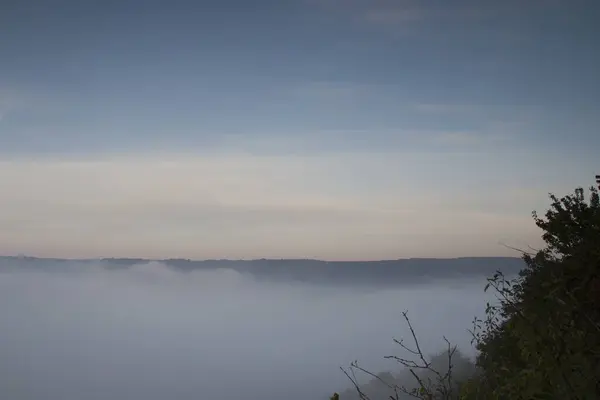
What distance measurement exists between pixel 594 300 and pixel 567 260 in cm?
62

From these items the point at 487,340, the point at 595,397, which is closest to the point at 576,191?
the point at 595,397

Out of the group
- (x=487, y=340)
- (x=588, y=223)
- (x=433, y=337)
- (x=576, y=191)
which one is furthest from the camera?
(x=433, y=337)

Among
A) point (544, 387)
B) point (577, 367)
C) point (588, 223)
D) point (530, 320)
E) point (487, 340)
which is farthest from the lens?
point (487, 340)

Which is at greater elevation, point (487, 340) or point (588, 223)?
point (588, 223)

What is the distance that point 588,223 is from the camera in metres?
5.83

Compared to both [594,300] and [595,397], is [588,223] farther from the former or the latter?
[595,397]

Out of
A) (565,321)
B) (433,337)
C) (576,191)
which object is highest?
(576,191)

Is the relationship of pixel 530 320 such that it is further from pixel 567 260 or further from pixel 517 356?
pixel 517 356

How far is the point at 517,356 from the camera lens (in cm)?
746

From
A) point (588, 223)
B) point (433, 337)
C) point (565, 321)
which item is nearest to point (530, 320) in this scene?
point (565, 321)

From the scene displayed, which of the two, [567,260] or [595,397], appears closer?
[595,397]

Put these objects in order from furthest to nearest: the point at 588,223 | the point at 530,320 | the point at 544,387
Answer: the point at 588,223, the point at 530,320, the point at 544,387

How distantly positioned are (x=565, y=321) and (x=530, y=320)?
1.24ft

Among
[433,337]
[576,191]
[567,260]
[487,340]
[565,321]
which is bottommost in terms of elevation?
[433,337]
